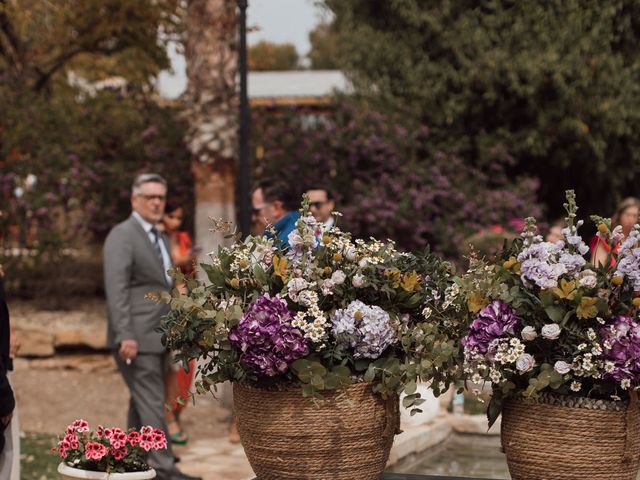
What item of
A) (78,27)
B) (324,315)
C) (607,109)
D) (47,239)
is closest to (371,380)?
(324,315)

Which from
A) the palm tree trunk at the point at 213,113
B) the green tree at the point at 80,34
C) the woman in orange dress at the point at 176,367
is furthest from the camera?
the green tree at the point at 80,34

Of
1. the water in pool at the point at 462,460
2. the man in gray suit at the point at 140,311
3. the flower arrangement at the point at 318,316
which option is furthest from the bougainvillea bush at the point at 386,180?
the flower arrangement at the point at 318,316

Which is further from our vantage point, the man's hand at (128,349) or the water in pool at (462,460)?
the water in pool at (462,460)

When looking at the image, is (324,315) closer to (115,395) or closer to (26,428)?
(26,428)

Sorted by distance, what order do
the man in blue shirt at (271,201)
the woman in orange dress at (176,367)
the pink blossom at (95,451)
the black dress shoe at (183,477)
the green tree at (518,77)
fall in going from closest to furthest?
the pink blossom at (95,451) < the black dress shoe at (183,477) < the man in blue shirt at (271,201) < the woman in orange dress at (176,367) < the green tree at (518,77)

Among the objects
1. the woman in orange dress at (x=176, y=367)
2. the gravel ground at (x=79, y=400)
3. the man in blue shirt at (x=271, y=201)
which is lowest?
the gravel ground at (x=79, y=400)

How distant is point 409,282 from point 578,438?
0.77m

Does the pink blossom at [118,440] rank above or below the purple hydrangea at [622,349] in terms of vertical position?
below

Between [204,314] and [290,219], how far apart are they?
2.80 m

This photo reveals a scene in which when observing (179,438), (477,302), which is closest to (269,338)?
(477,302)

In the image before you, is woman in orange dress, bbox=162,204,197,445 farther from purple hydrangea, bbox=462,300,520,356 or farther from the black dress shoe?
purple hydrangea, bbox=462,300,520,356

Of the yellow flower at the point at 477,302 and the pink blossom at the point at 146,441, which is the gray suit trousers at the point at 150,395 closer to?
the pink blossom at the point at 146,441

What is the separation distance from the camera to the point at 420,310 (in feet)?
12.4

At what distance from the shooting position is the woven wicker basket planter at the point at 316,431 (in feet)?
11.8
